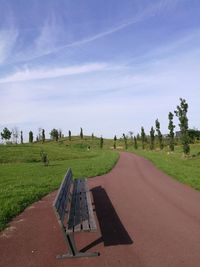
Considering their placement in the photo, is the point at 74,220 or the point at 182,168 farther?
the point at 182,168

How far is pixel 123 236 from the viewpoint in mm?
6918

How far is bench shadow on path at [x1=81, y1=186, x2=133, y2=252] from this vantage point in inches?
261

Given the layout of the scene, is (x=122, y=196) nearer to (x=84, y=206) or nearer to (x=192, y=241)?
(x=84, y=206)

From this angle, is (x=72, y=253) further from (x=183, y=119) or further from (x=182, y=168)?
(x=183, y=119)

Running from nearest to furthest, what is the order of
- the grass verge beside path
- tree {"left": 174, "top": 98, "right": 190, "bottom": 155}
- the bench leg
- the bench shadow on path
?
the bench leg → the bench shadow on path → the grass verge beside path → tree {"left": 174, "top": 98, "right": 190, "bottom": 155}

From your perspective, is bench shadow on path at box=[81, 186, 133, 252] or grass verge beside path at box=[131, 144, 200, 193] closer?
bench shadow on path at box=[81, 186, 133, 252]

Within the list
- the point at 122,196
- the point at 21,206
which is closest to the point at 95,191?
the point at 122,196

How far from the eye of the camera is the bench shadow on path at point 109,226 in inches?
261

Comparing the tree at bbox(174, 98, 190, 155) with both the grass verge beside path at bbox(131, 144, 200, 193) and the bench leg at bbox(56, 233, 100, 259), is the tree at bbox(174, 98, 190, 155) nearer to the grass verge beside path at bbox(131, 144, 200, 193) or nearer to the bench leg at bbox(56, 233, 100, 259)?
the grass verge beside path at bbox(131, 144, 200, 193)

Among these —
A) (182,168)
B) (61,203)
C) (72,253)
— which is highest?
(61,203)

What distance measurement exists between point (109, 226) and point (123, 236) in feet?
3.00

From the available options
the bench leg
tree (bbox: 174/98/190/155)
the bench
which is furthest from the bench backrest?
tree (bbox: 174/98/190/155)

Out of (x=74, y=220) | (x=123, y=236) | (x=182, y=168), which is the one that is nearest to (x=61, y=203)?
(x=74, y=220)

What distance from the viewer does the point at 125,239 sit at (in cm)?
671
